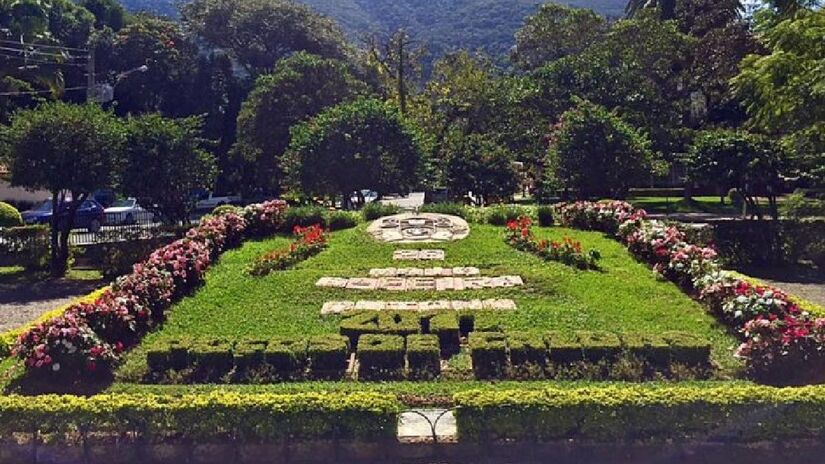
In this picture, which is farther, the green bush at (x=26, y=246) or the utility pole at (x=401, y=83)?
the utility pole at (x=401, y=83)

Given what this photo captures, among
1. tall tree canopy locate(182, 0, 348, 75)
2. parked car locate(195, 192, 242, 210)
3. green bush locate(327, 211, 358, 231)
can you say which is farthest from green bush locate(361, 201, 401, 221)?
tall tree canopy locate(182, 0, 348, 75)

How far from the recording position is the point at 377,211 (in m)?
18.5

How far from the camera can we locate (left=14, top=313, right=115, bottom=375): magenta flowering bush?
9.06 m

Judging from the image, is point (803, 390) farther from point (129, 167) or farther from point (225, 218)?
point (129, 167)

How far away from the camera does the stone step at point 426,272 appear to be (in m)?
13.9

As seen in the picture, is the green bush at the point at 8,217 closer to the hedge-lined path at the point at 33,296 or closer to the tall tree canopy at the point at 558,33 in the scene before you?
the hedge-lined path at the point at 33,296

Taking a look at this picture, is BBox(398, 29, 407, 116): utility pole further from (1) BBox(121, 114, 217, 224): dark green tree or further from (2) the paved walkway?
(2) the paved walkway

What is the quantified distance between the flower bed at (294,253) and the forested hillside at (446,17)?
202 feet

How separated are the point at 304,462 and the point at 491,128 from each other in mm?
29307

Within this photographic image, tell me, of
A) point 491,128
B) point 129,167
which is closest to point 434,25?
point 491,128

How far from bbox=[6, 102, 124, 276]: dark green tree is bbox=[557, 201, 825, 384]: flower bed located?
480 inches

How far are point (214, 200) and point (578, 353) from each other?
35.0 m

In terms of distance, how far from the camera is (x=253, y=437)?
7.43m

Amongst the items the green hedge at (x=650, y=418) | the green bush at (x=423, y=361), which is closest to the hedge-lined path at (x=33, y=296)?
the green bush at (x=423, y=361)
